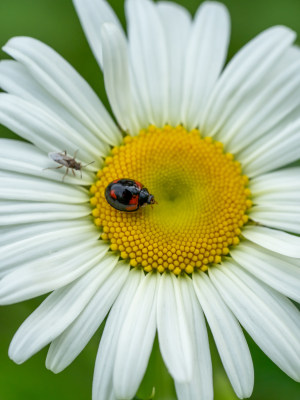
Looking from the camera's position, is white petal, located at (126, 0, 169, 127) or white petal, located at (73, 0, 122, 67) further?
white petal, located at (126, 0, 169, 127)

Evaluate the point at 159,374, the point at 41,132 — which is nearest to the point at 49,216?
the point at 41,132

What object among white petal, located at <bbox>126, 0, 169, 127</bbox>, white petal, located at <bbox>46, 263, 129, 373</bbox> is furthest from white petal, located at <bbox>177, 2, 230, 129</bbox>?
white petal, located at <bbox>46, 263, 129, 373</bbox>

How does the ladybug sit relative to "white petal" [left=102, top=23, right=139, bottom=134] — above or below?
below

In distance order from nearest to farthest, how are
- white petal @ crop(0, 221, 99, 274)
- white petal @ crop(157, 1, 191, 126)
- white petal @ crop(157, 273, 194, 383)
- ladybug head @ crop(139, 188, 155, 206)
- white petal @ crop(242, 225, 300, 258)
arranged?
white petal @ crop(157, 273, 194, 383) → white petal @ crop(0, 221, 99, 274) → white petal @ crop(242, 225, 300, 258) → ladybug head @ crop(139, 188, 155, 206) → white petal @ crop(157, 1, 191, 126)

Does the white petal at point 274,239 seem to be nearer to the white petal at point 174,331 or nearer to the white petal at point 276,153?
the white petal at point 276,153

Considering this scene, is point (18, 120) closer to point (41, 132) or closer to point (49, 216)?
point (41, 132)

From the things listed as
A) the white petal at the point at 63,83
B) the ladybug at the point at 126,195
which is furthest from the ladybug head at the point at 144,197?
the white petal at the point at 63,83

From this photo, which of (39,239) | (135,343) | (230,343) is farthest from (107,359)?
(39,239)

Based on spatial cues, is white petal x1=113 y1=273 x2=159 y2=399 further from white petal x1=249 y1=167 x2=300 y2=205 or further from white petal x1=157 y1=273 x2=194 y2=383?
white petal x1=249 y1=167 x2=300 y2=205

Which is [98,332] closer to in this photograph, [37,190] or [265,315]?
[37,190]
